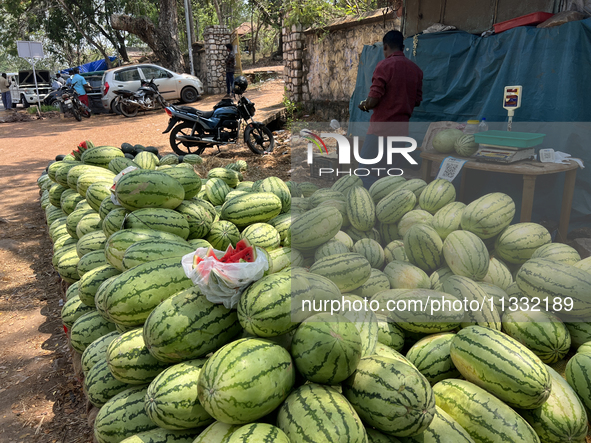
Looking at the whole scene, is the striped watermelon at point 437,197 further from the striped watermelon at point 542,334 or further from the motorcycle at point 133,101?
the motorcycle at point 133,101

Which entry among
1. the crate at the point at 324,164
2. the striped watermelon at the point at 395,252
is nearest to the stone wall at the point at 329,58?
the crate at the point at 324,164

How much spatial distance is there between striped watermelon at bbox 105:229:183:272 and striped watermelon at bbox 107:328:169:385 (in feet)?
2.14

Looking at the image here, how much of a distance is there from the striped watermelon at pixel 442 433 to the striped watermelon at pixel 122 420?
1.04 metres

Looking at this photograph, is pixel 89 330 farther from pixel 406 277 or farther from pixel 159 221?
pixel 406 277

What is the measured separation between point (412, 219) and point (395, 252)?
9.2 inches

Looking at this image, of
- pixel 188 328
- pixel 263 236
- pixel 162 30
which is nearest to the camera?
pixel 188 328

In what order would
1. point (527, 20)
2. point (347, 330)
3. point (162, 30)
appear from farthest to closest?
point (162, 30) < point (527, 20) < point (347, 330)

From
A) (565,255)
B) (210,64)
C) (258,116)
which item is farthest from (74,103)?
(565,255)

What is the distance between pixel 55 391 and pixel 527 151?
16.3 feet

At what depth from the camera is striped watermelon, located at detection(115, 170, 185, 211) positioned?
272 centimetres

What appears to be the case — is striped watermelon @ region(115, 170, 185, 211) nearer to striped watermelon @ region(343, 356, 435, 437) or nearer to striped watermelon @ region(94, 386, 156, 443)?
striped watermelon @ region(94, 386, 156, 443)

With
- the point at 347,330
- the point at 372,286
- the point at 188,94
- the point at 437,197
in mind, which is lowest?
the point at 372,286

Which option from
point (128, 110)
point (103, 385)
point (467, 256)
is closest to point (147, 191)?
point (103, 385)

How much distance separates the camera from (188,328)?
1674 mm
